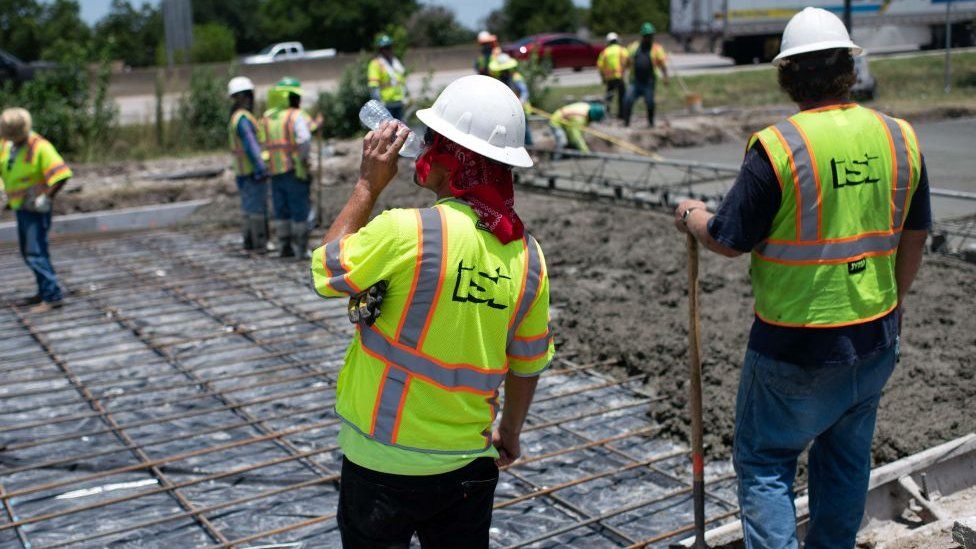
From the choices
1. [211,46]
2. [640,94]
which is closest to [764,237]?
[640,94]

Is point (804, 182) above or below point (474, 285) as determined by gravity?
above

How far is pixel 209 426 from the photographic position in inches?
214

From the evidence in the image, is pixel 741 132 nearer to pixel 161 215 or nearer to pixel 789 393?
pixel 161 215

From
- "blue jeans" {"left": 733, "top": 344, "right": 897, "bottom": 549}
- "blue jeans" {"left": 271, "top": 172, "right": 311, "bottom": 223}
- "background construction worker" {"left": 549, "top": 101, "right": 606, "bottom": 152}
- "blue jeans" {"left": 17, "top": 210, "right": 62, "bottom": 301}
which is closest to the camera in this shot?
"blue jeans" {"left": 733, "top": 344, "right": 897, "bottom": 549}

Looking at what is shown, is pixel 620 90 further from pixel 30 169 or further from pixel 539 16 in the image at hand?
pixel 539 16

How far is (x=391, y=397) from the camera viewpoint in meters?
2.42

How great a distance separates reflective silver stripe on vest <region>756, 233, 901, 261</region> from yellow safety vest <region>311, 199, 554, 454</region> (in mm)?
783

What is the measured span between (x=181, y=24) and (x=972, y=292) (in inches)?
1016

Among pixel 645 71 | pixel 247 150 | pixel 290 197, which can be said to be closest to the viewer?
pixel 247 150

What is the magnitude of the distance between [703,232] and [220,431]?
10.5 feet

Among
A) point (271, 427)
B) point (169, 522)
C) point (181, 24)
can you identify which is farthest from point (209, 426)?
point (181, 24)

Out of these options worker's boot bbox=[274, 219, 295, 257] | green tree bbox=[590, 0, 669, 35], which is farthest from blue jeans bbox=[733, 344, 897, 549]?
green tree bbox=[590, 0, 669, 35]

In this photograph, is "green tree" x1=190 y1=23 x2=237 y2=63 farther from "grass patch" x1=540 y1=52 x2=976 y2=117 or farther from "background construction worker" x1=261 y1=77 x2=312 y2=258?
"background construction worker" x1=261 y1=77 x2=312 y2=258

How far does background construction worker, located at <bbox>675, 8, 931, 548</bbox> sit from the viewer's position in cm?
286
